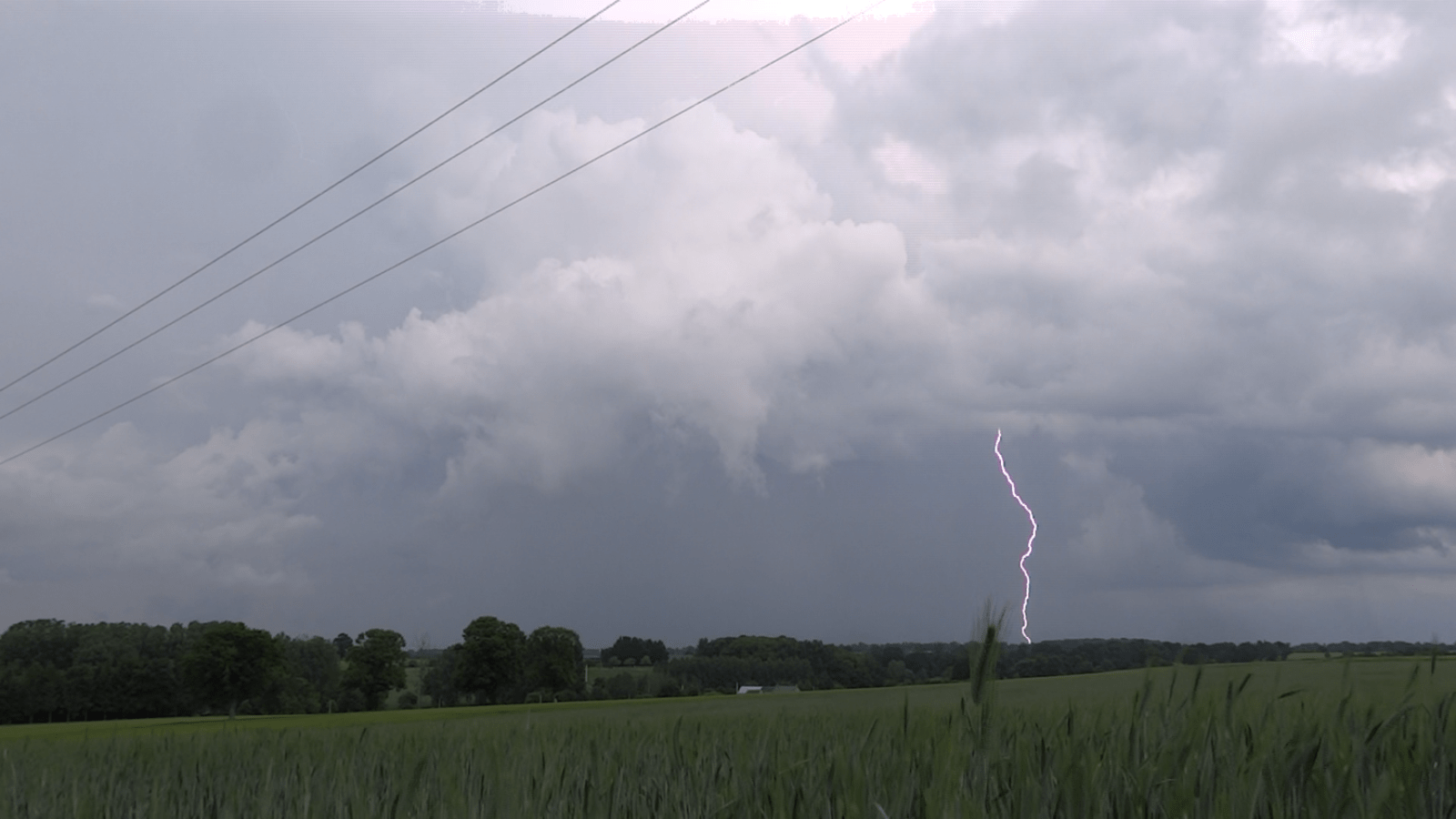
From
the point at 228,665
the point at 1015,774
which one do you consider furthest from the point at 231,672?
the point at 1015,774

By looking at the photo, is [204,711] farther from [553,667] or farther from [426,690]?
[553,667]

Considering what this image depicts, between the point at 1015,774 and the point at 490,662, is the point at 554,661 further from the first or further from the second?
the point at 1015,774

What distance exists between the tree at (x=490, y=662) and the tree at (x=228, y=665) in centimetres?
A: 1950

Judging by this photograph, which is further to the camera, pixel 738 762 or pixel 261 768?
pixel 261 768

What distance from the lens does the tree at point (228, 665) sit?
8993 cm

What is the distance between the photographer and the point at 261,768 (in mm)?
6051

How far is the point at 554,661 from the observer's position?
101m

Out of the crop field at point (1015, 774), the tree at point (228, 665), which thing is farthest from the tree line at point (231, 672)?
the crop field at point (1015, 774)

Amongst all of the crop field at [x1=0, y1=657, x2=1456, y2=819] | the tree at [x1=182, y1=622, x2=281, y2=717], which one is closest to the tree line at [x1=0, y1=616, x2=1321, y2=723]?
the tree at [x1=182, y1=622, x2=281, y2=717]

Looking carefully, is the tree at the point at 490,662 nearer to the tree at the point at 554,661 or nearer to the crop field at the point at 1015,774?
the tree at the point at 554,661

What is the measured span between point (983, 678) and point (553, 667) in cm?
10153

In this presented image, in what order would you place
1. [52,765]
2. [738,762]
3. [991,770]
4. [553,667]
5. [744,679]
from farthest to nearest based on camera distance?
[553,667], [744,679], [52,765], [738,762], [991,770]

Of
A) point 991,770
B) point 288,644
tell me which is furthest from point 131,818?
point 288,644

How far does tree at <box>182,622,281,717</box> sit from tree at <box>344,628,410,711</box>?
14824 millimetres
